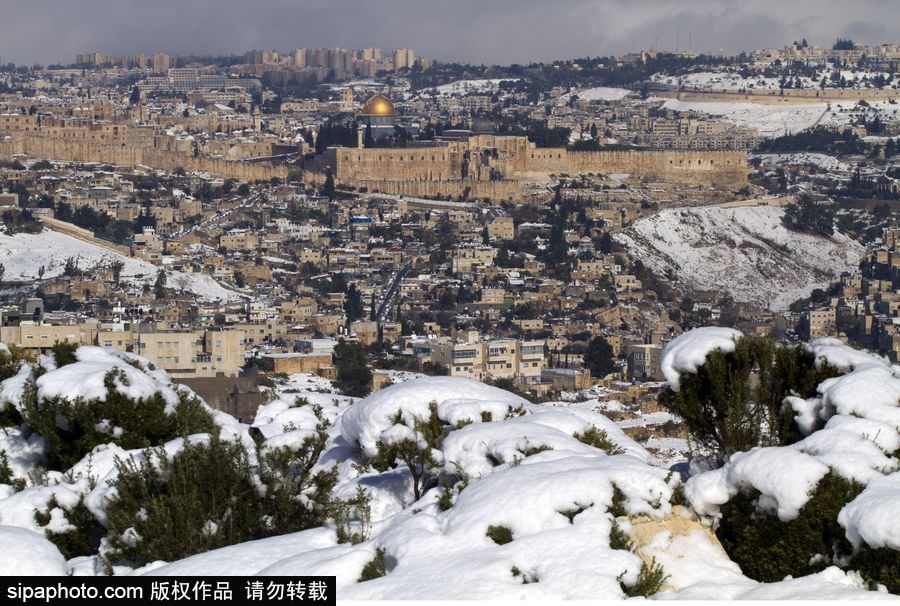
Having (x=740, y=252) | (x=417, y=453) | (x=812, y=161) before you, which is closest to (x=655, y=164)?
(x=740, y=252)

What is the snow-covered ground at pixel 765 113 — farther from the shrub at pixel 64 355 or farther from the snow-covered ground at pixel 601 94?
the shrub at pixel 64 355

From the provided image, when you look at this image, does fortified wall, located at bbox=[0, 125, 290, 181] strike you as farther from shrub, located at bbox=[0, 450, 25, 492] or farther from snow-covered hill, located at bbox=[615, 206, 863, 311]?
shrub, located at bbox=[0, 450, 25, 492]

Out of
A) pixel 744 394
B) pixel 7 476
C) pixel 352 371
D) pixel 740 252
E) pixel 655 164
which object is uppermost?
pixel 744 394

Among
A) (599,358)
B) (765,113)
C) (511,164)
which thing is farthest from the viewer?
(765,113)

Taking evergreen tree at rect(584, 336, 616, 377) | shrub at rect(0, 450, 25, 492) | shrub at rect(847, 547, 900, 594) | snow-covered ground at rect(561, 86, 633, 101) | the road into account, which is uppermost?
shrub at rect(847, 547, 900, 594)

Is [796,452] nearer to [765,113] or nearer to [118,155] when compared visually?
[118,155]

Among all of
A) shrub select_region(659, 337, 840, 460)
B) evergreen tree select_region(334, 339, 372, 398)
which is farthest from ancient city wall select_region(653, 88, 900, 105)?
shrub select_region(659, 337, 840, 460)
